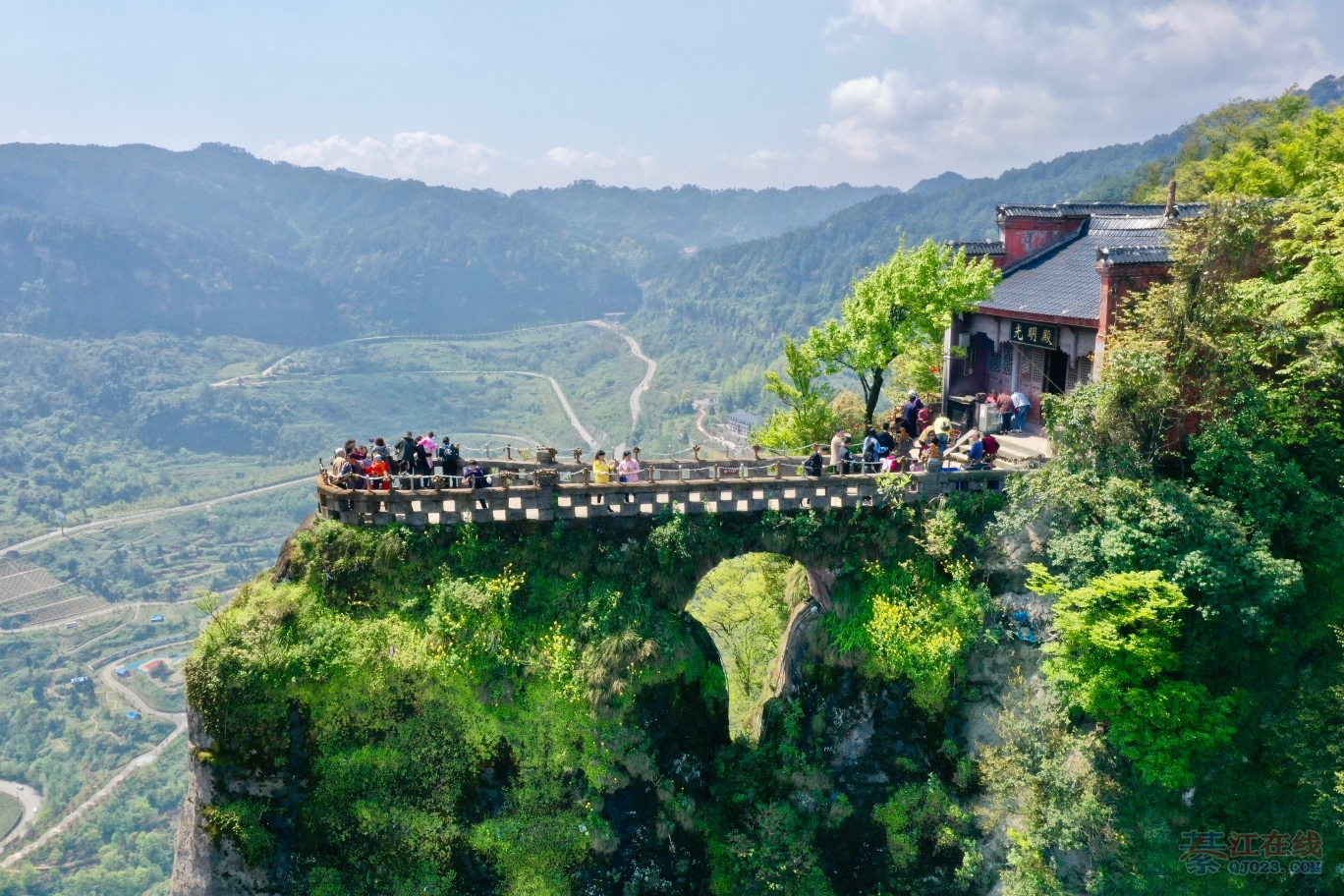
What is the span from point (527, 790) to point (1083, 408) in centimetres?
2109

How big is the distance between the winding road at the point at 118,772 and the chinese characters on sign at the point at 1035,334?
407 feet

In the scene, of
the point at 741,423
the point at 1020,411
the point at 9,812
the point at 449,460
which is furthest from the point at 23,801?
the point at 1020,411

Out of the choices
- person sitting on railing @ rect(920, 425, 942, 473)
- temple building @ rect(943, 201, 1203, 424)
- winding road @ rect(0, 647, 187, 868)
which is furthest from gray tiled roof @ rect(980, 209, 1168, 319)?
winding road @ rect(0, 647, 187, 868)

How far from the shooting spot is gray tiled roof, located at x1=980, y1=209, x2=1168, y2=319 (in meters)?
33.6

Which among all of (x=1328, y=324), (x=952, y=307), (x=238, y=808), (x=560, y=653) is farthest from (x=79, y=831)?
(x=1328, y=324)

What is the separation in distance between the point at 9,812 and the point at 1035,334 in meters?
150

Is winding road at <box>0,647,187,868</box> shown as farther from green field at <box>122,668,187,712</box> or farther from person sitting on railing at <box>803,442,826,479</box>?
person sitting on railing at <box>803,442,826,479</box>

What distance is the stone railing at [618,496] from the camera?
93.7 feet

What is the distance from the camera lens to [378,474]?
97.1 ft

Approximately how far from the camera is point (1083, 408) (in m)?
27.0

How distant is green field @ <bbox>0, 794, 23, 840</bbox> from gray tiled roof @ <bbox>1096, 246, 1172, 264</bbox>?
491ft

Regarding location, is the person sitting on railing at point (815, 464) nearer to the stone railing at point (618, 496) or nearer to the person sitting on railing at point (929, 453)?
the stone railing at point (618, 496)

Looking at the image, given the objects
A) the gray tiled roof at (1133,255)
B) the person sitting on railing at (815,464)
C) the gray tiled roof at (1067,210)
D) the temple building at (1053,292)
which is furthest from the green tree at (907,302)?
the person sitting on railing at (815,464)

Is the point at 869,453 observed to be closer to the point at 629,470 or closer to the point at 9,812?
the point at 629,470
